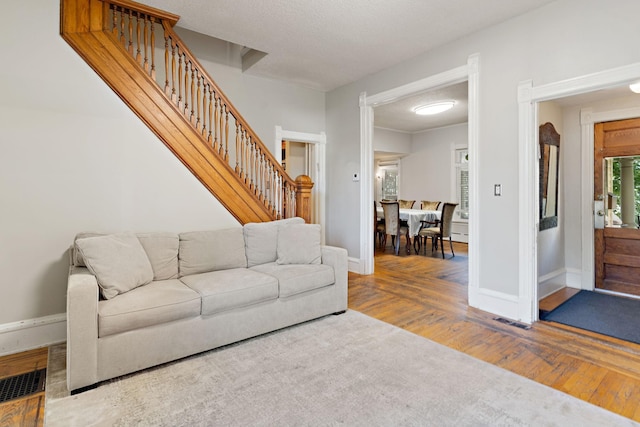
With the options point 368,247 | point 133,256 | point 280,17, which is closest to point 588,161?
point 368,247

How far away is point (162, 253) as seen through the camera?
112 inches

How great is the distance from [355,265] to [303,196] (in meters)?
1.49

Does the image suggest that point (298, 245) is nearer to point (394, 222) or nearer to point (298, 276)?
point (298, 276)

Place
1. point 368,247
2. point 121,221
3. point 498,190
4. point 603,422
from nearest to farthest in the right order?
point 603,422 < point 121,221 < point 498,190 < point 368,247

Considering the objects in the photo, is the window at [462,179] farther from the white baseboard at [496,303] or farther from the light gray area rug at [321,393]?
the light gray area rug at [321,393]

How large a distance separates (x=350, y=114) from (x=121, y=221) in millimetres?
3347

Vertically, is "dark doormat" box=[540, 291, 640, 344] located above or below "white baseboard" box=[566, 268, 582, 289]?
below

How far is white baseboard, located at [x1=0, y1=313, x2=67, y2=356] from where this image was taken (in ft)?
8.39

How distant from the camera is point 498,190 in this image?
127 inches

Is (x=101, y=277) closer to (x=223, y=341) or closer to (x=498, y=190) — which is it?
(x=223, y=341)

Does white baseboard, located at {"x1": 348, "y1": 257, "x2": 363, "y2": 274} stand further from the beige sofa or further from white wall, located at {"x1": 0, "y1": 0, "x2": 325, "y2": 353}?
white wall, located at {"x1": 0, "y1": 0, "x2": 325, "y2": 353}

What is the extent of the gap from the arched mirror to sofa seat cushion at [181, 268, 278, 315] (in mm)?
3139

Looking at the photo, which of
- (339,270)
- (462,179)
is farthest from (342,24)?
(462,179)

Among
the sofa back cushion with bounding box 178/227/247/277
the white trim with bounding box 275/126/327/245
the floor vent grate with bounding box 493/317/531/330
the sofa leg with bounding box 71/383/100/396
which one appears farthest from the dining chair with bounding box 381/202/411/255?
the sofa leg with bounding box 71/383/100/396
